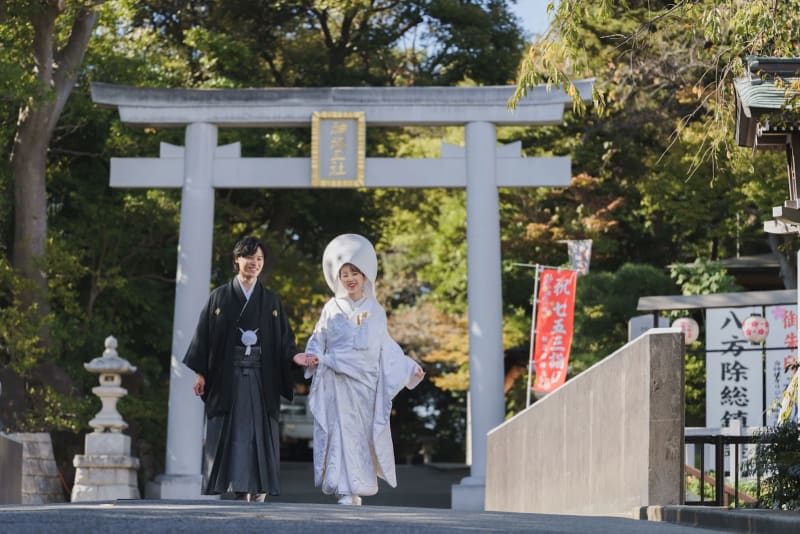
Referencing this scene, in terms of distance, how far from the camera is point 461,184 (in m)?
18.7

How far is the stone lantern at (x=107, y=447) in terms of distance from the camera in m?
18.9

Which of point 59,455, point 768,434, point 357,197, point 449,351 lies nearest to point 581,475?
point 768,434

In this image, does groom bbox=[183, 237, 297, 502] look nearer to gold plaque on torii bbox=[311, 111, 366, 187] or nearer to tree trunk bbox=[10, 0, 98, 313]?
gold plaque on torii bbox=[311, 111, 366, 187]

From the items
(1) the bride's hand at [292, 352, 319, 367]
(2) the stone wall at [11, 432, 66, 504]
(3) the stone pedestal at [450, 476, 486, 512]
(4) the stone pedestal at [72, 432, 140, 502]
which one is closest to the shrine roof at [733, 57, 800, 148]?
(1) the bride's hand at [292, 352, 319, 367]

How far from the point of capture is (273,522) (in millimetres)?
5145

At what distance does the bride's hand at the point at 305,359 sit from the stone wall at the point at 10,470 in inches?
107

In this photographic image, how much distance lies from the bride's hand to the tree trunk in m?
11.1

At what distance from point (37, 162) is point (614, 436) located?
1323cm

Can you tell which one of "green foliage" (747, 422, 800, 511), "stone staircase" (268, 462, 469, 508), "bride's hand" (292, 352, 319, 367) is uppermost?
"bride's hand" (292, 352, 319, 367)

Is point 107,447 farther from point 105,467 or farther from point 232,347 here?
point 232,347

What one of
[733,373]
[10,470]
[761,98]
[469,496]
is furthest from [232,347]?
[733,373]

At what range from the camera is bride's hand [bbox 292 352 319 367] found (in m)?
9.19

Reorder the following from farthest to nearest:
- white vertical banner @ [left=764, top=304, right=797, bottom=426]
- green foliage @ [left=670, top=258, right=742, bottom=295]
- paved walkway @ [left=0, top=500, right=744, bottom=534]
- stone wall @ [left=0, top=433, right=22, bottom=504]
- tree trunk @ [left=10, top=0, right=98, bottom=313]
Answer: green foliage @ [left=670, top=258, right=742, bottom=295] < tree trunk @ [left=10, top=0, right=98, bottom=313] < white vertical banner @ [left=764, top=304, right=797, bottom=426] < stone wall @ [left=0, top=433, right=22, bottom=504] < paved walkway @ [left=0, top=500, right=744, bottom=534]

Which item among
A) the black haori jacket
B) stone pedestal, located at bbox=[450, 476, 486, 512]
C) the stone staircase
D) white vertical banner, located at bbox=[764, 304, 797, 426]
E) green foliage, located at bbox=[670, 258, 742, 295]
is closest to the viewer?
the black haori jacket
